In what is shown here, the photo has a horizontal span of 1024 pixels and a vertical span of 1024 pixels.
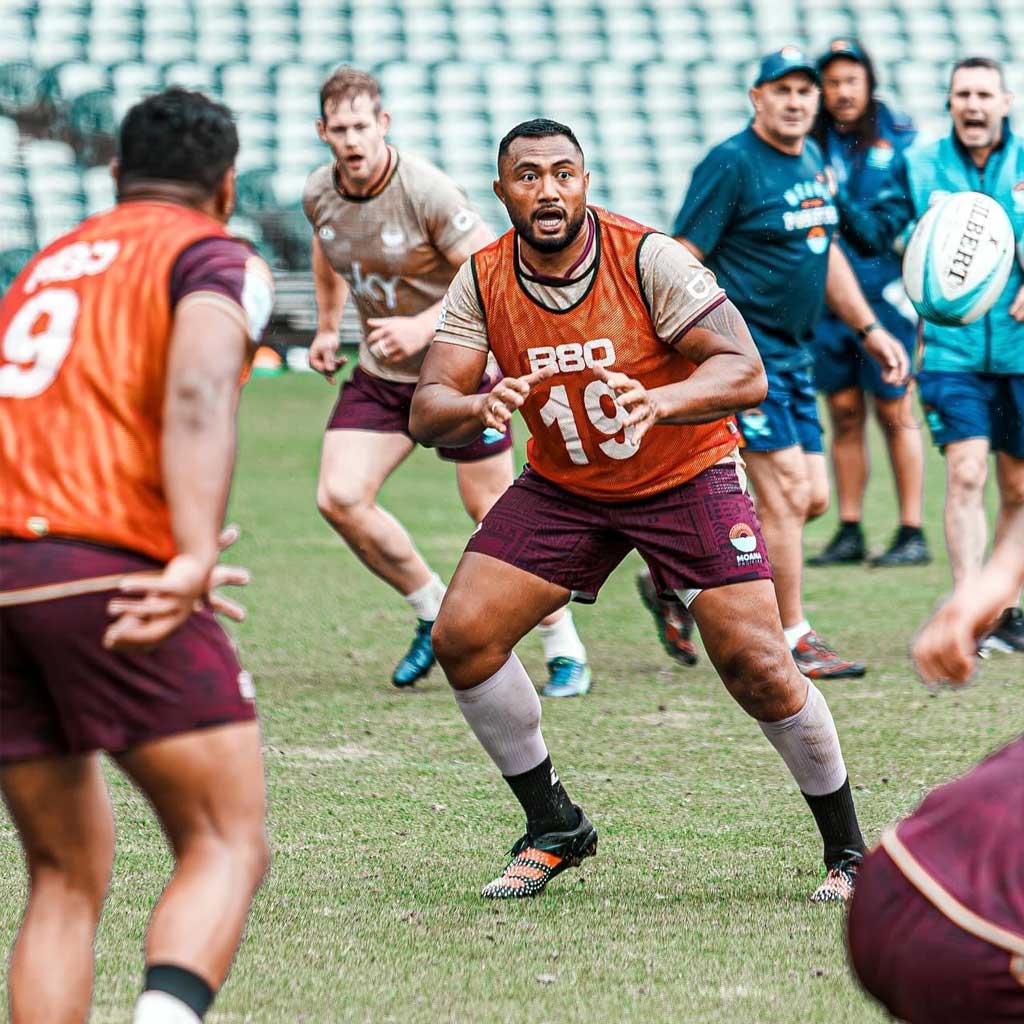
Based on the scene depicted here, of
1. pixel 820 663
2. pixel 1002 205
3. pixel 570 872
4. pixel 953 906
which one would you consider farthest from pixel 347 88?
pixel 953 906

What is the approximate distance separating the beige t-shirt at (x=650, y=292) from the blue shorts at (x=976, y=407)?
3264mm

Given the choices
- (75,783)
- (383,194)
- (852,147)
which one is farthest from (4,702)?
(852,147)

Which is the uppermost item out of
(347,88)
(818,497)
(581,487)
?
(347,88)

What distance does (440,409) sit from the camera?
4.56 metres

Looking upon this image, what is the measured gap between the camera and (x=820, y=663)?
290 inches

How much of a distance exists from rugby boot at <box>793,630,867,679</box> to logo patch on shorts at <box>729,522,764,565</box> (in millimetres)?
2721

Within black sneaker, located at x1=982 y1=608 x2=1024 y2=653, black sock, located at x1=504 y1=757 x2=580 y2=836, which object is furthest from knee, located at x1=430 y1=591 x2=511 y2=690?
black sneaker, located at x1=982 y1=608 x2=1024 y2=653

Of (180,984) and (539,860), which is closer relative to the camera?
(180,984)

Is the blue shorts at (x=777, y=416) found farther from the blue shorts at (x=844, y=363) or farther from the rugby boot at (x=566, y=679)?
the blue shorts at (x=844, y=363)

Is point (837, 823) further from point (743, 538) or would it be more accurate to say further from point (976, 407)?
point (976, 407)

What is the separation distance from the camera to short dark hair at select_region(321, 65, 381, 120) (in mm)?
7004

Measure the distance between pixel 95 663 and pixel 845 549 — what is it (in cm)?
791

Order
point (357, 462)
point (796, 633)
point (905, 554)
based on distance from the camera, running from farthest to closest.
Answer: point (905, 554)
point (796, 633)
point (357, 462)

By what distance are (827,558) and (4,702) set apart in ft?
25.6
